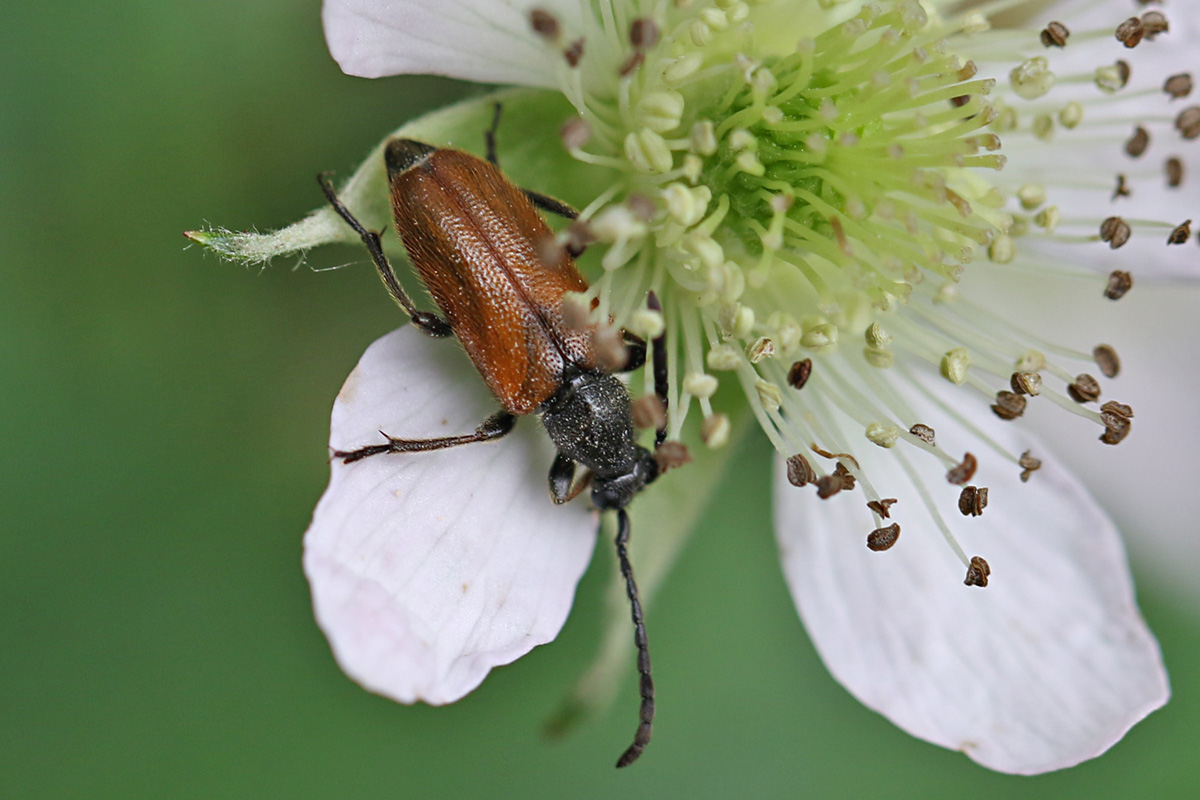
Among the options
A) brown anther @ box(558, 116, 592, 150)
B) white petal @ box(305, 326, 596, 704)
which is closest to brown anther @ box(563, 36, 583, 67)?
brown anther @ box(558, 116, 592, 150)

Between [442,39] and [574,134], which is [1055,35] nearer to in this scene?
[574,134]

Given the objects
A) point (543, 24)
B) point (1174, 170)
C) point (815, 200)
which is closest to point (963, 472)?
point (815, 200)

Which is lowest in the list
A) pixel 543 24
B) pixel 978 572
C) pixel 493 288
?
pixel 978 572

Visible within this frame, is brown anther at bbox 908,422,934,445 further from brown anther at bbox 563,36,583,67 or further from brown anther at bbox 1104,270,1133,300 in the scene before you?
brown anther at bbox 563,36,583,67

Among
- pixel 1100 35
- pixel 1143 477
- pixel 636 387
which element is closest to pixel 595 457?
pixel 636 387

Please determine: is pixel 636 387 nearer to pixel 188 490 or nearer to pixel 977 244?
pixel 977 244

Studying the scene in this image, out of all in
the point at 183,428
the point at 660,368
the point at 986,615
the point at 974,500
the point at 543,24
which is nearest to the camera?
the point at 543,24
